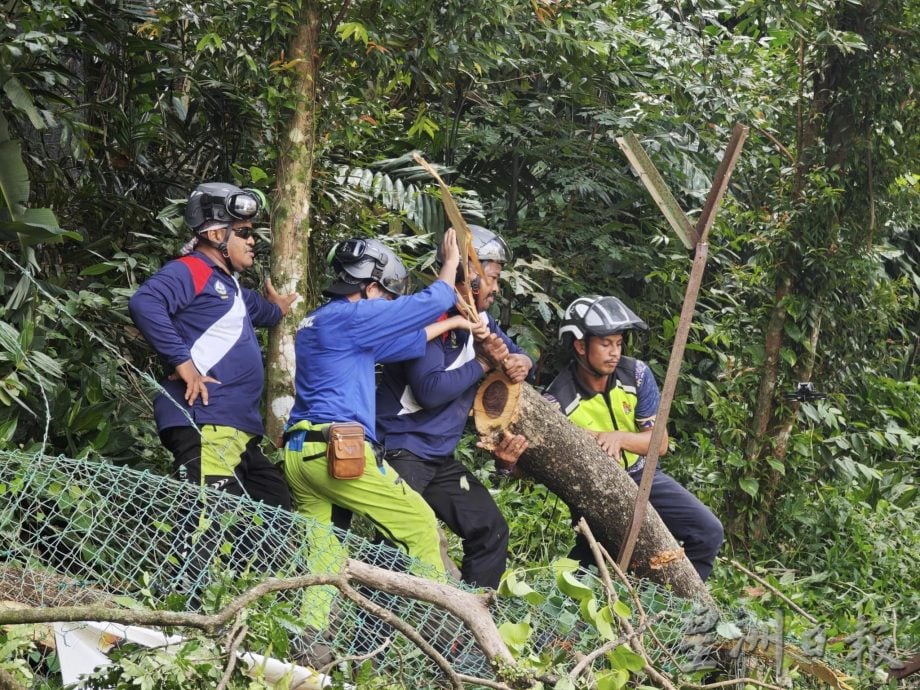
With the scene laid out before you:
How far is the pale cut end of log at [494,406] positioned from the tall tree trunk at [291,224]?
118 centimetres

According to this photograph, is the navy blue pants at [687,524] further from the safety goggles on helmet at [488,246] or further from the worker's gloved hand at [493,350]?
the safety goggles on helmet at [488,246]

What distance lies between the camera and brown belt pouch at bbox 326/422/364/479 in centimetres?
468

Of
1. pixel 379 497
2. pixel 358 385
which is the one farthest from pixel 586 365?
pixel 379 497

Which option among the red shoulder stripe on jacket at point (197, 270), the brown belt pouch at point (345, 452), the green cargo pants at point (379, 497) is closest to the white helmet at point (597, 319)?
the green cargo pants at point (379, 497)

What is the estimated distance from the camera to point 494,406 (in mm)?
5094

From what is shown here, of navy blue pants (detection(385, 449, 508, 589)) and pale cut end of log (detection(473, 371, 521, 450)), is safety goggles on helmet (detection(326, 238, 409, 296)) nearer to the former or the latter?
pale cut end of log (detection(473, 371, 521, 450))

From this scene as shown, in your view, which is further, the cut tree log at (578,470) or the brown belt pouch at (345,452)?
the cut tree log at (578,470)

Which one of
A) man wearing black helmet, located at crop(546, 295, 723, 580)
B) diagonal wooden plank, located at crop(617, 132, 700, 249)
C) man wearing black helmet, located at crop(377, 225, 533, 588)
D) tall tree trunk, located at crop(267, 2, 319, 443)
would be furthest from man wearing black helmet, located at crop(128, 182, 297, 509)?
diagonal wooden plank, located at crop(617, 132, 700, 249)

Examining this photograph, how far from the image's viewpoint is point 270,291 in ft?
19.0

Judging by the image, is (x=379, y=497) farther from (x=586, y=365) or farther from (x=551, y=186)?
(x=551, y=186)

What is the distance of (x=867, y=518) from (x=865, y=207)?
6.83ft

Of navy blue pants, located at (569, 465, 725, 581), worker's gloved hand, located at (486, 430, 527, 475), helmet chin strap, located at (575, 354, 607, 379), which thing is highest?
helmet chin strap, located at (575, 354, 607, 379)

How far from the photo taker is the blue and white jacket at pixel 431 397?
5.06m

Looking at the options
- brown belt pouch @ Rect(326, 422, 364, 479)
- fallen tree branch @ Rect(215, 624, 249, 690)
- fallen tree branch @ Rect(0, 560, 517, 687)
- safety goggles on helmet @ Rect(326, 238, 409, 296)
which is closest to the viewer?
fallen tree branch @ Rect(0, 560, 517, 687)
